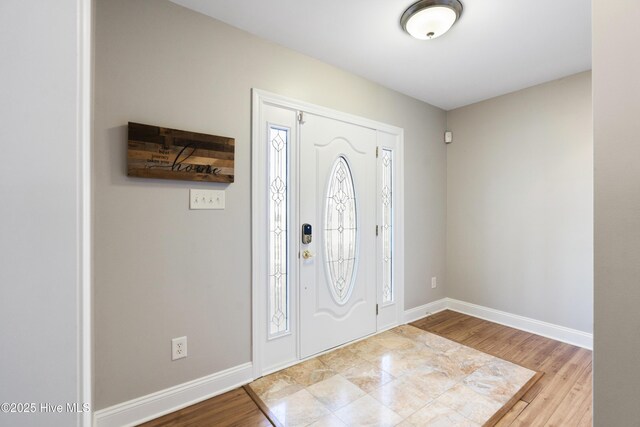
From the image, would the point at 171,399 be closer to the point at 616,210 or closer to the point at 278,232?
the point at 278,232

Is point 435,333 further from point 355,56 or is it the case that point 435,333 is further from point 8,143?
point 8,143

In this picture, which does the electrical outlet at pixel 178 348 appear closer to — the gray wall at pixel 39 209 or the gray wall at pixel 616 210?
the gray wall at pixel 39 209

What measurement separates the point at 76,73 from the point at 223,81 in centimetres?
138

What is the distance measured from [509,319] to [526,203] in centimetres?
127

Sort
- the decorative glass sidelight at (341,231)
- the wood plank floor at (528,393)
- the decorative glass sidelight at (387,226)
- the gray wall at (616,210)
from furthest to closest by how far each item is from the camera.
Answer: the decorative glass sidelight at (387,226), the decorative glass sidelight at (341,231), the wood plank floor at (528,393), the gray wall at (616,210)

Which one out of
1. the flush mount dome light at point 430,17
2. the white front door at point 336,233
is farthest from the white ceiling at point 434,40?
the white front door at point 336,233

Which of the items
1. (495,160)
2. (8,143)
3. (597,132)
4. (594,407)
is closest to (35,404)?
(8,143)

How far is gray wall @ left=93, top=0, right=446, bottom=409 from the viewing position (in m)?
1.53

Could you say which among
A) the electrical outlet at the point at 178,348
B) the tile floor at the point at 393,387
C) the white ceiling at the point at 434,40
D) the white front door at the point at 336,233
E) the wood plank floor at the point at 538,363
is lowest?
the wood plank floor at the point at 538,363

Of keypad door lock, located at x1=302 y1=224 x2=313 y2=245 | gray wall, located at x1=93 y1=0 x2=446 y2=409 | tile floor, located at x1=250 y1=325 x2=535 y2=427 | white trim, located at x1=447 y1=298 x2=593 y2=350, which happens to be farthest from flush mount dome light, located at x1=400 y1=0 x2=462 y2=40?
white trim, located at x1=447 y1=298 x2=593 y2=350

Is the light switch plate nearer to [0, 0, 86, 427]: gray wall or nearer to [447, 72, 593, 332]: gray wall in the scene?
[0, 0, 86, 427]: gray wall

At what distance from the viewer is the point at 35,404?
60 centimetres

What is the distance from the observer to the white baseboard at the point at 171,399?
60.7 inches

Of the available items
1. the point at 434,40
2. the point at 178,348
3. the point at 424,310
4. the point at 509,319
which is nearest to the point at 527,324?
the point at 509,319
